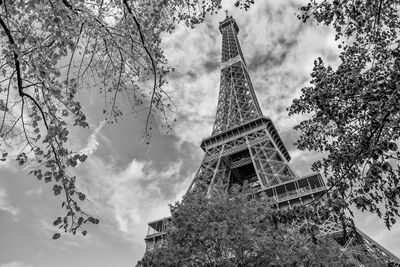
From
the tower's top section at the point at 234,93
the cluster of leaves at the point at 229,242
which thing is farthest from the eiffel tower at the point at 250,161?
the cluster of leaves at the point at 229,242

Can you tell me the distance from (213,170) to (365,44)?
34.4 m

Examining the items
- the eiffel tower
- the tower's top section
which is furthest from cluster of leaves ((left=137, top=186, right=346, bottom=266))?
the tower's top section

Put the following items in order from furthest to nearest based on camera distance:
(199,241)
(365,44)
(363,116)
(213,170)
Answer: (213,170)
(199,241)
(365,44)
(363,116)

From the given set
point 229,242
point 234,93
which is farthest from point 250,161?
point 229,242

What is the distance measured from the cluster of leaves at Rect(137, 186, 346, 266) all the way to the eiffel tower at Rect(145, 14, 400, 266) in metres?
3.61

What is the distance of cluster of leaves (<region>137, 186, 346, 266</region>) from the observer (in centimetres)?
1566

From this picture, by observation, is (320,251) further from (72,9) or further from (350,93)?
(72,9)

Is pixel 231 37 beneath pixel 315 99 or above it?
above

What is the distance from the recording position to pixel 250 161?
136 feet

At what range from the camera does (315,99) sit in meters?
6.31

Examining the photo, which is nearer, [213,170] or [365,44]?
[365,44]

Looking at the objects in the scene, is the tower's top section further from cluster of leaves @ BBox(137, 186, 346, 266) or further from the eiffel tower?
cluster of leaves @ BBox(137, 186, 346, 266)

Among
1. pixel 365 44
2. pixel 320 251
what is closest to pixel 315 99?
pixel 365 44

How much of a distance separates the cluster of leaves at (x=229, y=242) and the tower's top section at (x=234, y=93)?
28974 mm
